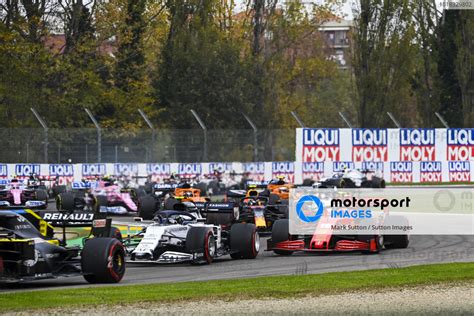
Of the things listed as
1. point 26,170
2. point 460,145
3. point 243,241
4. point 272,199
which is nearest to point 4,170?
point 26,170

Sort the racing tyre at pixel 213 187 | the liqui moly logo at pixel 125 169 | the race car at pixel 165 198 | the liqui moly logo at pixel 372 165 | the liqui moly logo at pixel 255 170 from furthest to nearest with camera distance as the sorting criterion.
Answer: the liqui moly logo at pixel 372 165 < the liqui moly logo at pixel 255 170 < the liqui moly logo at pixel 125 169 < the racing tyre at pixel 213 187 < the race car at pixel 165 198

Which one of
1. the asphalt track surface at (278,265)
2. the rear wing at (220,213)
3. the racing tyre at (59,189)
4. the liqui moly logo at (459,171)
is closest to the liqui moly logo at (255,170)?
the liqui moly logo at (459,171)

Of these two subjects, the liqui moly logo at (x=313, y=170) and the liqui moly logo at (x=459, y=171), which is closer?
the liqui moly logo at (x=313, y=170)

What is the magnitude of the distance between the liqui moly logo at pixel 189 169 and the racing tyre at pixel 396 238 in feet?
82.2

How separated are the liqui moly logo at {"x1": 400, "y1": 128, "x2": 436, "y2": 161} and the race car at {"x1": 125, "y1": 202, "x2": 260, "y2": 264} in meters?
30.9

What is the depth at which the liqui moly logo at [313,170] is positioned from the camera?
4762cm

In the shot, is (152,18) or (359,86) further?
(152,18)

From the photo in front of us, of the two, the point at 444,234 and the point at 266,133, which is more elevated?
the point at 266,133

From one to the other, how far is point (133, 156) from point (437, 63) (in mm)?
23969

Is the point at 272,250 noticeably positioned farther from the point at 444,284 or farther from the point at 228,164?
the point at 228,164

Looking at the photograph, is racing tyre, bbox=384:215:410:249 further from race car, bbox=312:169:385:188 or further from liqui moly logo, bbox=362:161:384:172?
liqui moly logo, bbox=362:161:384:172

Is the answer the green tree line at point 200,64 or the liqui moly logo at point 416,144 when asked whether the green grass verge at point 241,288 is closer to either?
the liqui moly logo at point 416,144

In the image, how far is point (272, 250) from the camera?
20.0 m

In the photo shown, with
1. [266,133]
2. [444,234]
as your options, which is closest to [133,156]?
[266,133]
